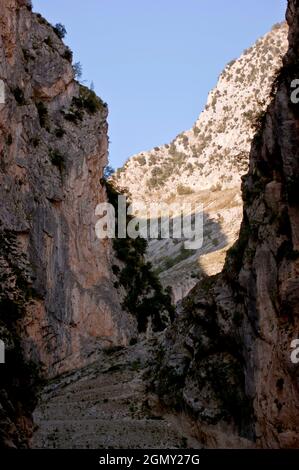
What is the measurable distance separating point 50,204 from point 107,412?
17076 millimetres

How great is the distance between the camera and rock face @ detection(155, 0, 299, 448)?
3123 centimetres

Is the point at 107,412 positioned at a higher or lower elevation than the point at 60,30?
lower

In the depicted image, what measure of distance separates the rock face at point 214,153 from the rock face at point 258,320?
77.0 m

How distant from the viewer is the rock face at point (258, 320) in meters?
31.2

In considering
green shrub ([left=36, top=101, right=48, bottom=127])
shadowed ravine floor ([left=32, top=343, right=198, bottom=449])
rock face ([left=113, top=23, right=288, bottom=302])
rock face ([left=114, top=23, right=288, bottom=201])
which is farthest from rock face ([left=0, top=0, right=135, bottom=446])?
rock face ([left=114, top=23, right=288, bottom=201])

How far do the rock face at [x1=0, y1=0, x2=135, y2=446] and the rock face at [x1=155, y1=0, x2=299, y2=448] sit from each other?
353 inches

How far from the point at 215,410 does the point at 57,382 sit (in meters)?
16.6

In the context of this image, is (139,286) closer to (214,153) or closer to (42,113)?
(42,113)

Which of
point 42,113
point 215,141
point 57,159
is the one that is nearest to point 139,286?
point 57,159

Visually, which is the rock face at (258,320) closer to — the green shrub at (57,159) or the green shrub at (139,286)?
the green shrub at (57,159)

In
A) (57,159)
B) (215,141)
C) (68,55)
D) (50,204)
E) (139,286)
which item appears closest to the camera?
(50,204)

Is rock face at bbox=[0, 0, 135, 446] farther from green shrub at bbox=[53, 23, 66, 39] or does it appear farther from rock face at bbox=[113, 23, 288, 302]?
rock face at bbox=[113, 23, 288, 302]

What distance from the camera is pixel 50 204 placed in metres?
55.9

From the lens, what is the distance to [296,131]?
32.9m
